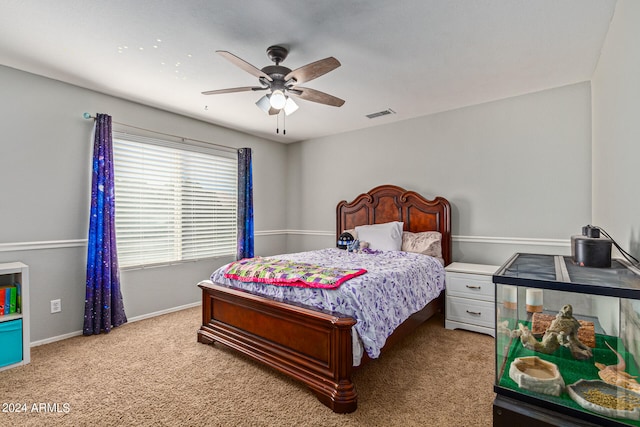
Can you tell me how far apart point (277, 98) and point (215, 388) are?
221 centimetres

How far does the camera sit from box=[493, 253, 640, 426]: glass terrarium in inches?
39.0

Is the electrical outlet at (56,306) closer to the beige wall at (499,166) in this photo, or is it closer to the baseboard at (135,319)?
the baseboard at (135,319)

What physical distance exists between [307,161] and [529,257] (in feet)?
14.0

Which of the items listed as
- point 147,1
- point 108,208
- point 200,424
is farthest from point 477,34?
point 108,208

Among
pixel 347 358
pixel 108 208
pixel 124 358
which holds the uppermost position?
pixel 108 208

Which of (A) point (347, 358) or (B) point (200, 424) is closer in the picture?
(B) point (200, 424)

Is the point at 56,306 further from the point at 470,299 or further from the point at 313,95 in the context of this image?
the point at 470,299

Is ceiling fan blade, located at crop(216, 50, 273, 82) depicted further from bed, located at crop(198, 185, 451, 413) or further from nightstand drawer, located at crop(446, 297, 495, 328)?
nightstand drawer, located at crop(446, 297, 495, 328)

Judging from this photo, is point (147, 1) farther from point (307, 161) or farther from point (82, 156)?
point (307, 161)

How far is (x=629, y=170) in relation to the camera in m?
1.77

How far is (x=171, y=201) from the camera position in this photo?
4051 millimetres

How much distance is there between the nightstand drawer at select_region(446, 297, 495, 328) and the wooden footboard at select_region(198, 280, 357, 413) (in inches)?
70.1

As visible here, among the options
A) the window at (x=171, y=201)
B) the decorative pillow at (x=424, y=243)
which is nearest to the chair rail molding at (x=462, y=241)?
the decorative pillow at (x=424, y=243)

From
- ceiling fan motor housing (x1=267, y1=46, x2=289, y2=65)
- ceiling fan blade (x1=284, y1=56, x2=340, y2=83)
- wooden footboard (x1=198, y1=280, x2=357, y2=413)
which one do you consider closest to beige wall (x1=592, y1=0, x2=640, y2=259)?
A: ceiling fan blade (x1=284, y1=56, x2=340, y2=83)
